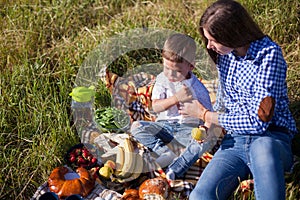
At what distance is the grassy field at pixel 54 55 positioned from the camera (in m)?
2.64

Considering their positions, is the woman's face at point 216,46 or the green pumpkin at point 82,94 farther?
the green pumpkin at point 82,94

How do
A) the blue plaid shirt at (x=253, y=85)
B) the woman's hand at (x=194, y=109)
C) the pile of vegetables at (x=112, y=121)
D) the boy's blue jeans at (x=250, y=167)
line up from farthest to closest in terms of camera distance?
1. the pile of vegetables at (x=112, y=121)
2. the woman's hand at (x=194, y=109)
3. the blue plaid shirt at (x=253, y=85)
4. the boy's blue jeans at (x=250, y=167)

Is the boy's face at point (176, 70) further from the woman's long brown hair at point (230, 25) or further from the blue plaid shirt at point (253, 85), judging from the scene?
the woman's long brown hair at point (230, 25)

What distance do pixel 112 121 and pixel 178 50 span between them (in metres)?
0.66

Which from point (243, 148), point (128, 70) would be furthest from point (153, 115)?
point (243, 148)

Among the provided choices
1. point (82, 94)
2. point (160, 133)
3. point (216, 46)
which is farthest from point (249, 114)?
point (82, 94)

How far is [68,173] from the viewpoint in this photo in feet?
8.45

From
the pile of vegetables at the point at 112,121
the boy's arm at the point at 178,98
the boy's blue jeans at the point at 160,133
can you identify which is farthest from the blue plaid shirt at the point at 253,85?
the pile of vegetables at the point at 112,121

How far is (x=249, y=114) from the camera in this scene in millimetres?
2281

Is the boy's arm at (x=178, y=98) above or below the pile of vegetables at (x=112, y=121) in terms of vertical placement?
above

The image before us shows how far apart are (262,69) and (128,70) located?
1.27 m

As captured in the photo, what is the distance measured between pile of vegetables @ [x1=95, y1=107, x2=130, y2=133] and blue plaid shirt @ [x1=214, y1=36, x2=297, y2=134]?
738mm

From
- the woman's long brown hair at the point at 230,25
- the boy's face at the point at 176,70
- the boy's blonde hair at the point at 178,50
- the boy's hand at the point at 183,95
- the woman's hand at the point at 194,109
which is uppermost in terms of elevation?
the woman's long brown hair at the point at 230,25

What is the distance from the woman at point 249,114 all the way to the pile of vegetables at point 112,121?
74 centimetres
